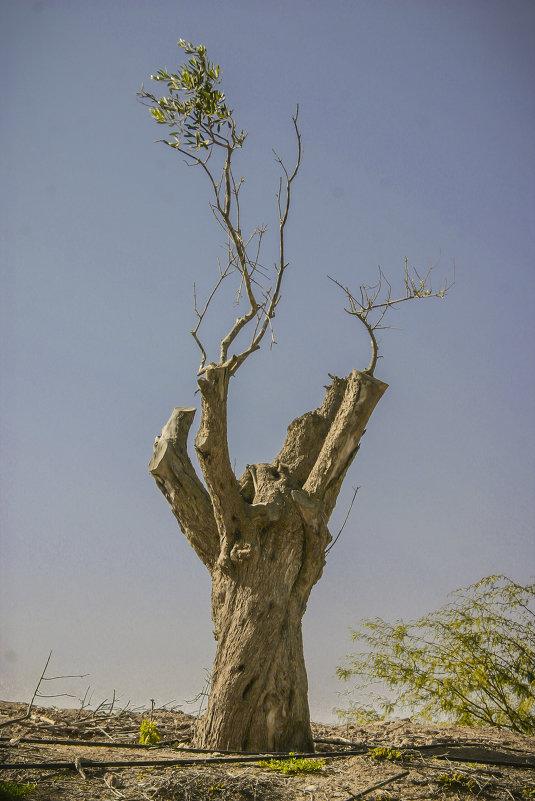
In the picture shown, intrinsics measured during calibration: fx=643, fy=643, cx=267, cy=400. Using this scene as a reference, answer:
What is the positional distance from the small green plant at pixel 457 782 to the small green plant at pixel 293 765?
2.81 feet

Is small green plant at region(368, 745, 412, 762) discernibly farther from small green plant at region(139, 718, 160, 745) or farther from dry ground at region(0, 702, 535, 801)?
small green plant at region(139, 718, 160, 745)

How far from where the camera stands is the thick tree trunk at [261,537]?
17.9 ft

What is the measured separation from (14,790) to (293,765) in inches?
75.2

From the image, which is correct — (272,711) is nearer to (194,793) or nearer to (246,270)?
(194,793)

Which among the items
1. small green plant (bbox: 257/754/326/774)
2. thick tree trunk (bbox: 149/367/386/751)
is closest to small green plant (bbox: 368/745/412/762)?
small green plant (bbox: 257/754/326/774)

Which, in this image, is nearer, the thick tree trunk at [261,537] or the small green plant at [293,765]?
the small green plant at [293,765]

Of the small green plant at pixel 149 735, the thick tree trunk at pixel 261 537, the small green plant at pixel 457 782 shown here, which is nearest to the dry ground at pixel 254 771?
the small green plant at pixel 457 782

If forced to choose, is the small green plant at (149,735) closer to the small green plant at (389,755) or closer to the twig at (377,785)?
the small green plant at (389,755)

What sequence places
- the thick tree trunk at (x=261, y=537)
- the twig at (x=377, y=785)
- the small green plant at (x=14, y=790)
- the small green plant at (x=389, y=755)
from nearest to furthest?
the small green plant at (x=14, y=790), the twig at (x=377, y=785), the small green plant at (x=389, y=755), the thick tree trunk at (x=261, y=537)

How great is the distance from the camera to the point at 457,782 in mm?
4480

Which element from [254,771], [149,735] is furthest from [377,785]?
[149,735]

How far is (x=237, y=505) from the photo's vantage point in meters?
6.07

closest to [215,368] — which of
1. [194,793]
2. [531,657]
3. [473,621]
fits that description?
[194,793]

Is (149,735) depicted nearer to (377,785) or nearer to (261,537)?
(261,537)
